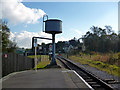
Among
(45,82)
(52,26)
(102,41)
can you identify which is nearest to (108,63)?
(52,26)

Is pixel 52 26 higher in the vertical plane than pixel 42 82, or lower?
higher

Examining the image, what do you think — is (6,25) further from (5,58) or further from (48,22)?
(5,58)

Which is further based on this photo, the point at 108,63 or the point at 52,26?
the point at 108,63

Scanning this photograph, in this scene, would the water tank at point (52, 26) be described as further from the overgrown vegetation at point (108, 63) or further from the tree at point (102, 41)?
the tree at point (102, 41)

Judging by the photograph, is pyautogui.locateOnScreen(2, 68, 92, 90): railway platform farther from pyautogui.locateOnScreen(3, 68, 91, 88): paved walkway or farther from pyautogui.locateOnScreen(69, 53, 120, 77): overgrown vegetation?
pyautogui.locateOnScreen(69, 53, 120, 77): overgrown vegetation

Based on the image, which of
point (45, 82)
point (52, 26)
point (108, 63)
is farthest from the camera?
point (108, 63)

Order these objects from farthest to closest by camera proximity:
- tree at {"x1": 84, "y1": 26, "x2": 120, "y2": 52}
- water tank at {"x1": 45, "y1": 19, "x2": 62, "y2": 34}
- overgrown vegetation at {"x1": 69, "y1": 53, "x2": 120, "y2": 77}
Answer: tree at {"x1": 84, "y1": 26, "x2": 120, "y2": 52} → water tank at {"x1": 45, "y1": 19, "x2": 62, "y2": 34} → overgrown vegetation at {"x1": 69, "y1": 53, "x2": 120, "y2": 77}

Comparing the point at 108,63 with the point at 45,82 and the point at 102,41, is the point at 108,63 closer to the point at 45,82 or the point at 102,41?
the point at 45,82

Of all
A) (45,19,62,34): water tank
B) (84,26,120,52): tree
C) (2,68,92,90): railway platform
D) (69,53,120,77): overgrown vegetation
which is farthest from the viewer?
(84,26,120,52): tree

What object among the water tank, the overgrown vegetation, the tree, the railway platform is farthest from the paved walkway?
the tree

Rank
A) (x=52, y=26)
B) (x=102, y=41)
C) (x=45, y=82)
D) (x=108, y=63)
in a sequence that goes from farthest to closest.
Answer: (x=102, y=41) → (x=108, y=63) → (x=52, y=26) → (x=45, y=82)

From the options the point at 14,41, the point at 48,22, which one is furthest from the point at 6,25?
the point at 48,22

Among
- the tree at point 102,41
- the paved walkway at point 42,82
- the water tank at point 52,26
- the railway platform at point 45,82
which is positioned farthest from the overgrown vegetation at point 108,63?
the tree at point 102,41

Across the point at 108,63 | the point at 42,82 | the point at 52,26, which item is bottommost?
the point at 108,63
